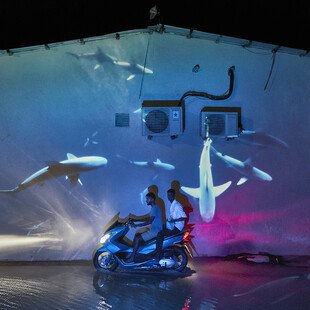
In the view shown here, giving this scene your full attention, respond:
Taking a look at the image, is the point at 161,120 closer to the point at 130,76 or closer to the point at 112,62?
the point at 130,76

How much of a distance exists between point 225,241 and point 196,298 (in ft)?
8.74

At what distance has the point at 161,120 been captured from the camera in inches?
311

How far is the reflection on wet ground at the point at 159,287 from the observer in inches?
220

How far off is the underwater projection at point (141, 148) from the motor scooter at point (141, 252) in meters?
0.81

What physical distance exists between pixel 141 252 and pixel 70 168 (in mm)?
2234

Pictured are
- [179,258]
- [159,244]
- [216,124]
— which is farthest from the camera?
[216,124]

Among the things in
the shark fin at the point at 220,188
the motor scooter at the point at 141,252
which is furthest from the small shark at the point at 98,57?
the shark fin at the point at 220,188

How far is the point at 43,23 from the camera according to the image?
7969mm

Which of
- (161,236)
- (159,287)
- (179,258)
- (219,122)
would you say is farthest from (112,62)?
(159,287)

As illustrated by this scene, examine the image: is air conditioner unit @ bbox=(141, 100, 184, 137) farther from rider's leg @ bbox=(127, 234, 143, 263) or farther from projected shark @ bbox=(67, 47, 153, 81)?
rider's leg @ bbox=(127, 234, 143, 263)

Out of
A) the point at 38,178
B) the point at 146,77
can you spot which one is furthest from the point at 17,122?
the point at 146,77

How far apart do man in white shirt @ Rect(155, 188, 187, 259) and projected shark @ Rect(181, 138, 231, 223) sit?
80cm

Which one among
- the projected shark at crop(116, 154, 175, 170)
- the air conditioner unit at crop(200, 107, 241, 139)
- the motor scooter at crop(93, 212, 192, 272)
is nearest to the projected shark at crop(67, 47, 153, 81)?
the air conditioner unit at crop(200, 107, 241, 139)

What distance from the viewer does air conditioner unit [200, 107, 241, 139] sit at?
8.00 meters
